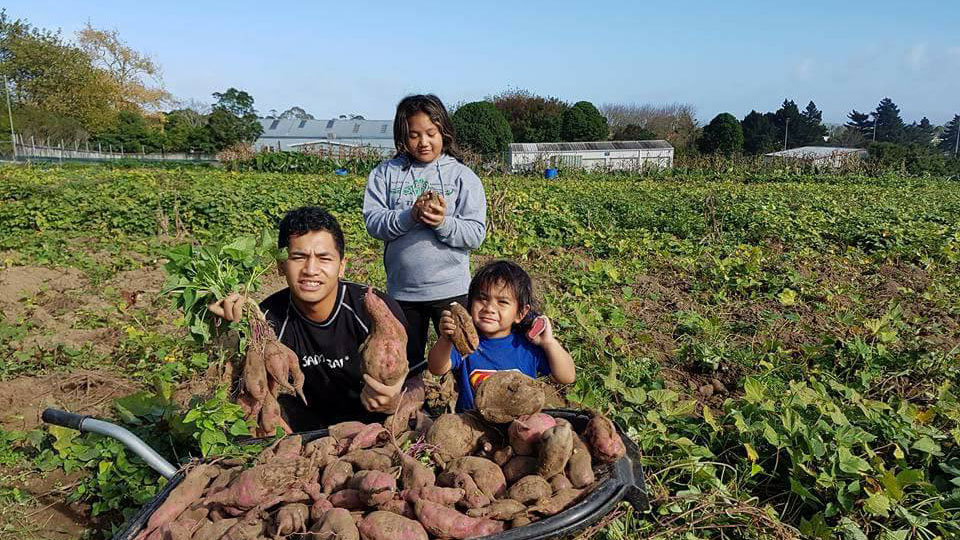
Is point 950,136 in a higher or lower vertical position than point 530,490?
higher

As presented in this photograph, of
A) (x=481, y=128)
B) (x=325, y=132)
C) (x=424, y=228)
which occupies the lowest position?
(x=424, y=228)

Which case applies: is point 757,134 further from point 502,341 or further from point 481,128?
point 502,341

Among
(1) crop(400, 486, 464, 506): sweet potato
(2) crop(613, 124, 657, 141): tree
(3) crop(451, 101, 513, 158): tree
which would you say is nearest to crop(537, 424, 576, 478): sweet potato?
(1) crop(400, 486, 464, 506): sweet potato

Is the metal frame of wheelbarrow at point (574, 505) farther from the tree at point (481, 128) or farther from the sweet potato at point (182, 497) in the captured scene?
the tree at point (481, 128)

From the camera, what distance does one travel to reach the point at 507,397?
1.69m

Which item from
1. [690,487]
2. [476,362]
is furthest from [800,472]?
[476,362]

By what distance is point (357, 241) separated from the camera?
854 centimetres

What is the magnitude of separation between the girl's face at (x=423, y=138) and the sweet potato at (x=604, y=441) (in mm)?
1540

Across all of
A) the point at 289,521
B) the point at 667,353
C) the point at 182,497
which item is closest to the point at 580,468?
the point at 289,521

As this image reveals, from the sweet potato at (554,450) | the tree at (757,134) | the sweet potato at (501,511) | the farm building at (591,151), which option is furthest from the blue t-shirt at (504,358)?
the tree at (757,134)

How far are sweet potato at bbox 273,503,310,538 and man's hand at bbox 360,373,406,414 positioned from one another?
1.91ft

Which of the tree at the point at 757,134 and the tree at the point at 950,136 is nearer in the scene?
the tree at the point at 757,134

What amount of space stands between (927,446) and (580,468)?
150 centimetres

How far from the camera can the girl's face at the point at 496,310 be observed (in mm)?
2258
